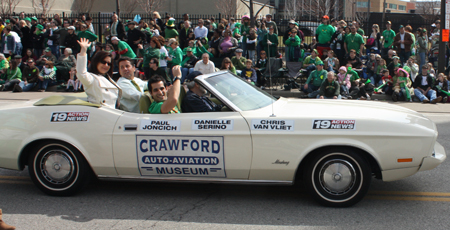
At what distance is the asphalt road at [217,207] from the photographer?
14.6 feet

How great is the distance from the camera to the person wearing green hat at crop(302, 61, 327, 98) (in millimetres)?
14281

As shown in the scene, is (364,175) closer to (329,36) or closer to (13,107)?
(13,107)

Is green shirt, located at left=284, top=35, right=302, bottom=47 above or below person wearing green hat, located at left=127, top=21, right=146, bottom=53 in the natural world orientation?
below

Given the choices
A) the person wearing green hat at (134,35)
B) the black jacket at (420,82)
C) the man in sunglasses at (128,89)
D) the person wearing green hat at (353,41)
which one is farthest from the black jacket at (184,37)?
the man in sunglasses at (128,89)

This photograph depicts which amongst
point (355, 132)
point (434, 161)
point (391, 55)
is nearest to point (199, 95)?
point (355, 132)

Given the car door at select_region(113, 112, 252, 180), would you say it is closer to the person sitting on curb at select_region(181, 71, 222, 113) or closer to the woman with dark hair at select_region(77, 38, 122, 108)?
the person sitting on curb at select_region(181, 71, 222, 113)

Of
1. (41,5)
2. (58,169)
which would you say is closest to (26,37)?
(58,169)

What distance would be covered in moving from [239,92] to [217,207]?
52.9 inches

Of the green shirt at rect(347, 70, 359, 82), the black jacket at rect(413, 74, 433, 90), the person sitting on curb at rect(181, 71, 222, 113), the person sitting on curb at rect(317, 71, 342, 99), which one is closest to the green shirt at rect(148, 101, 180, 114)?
the person sitting on curb at rect(181, 71, 222, 113)

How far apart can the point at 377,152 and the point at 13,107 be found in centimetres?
414

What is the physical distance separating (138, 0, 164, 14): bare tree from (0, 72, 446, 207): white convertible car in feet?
98.9

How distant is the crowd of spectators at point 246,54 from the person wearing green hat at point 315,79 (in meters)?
0.03

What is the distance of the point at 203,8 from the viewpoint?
1550 inches

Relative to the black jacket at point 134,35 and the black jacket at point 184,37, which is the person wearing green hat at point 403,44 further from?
the black jacket at point 134,35
